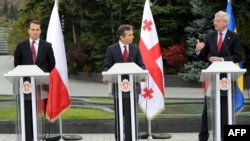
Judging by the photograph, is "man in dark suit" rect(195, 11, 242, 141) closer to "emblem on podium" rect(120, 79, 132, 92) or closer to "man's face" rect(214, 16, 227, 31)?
"man's face" rect(214, 16, 227, 31)

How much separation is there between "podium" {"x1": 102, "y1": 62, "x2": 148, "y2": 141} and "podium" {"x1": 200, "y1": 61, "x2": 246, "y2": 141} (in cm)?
77

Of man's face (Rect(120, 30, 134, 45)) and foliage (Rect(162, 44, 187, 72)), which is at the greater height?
man's face (Rect(120, 30, 134, 45))

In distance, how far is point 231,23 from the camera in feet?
30.0

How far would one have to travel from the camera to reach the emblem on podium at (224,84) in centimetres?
548

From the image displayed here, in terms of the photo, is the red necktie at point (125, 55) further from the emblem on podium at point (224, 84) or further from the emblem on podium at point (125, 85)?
the emblem on podium at point (224, 84)

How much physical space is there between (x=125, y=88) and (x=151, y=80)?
268 centimetres

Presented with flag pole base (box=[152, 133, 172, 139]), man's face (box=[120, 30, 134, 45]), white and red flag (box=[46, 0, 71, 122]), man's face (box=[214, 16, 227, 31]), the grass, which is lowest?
flag pole base (box=[152, 133, 172, 139])

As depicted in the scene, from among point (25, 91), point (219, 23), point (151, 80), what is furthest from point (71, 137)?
point (219, 23)

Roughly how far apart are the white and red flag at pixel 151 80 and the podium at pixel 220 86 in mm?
2520

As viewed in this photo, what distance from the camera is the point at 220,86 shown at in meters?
5.49

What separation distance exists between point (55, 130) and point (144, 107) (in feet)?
A: 5.33

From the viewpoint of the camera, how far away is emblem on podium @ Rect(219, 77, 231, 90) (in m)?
5.48

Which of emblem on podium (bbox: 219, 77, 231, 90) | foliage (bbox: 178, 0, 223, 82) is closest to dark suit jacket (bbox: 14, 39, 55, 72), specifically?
emblem on podium (bbox: 219, 77, 231, 90)

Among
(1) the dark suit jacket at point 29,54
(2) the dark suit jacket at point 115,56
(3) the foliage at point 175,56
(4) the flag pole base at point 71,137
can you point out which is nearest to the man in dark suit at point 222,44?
(2) the dark suit jacket at point 115,56
